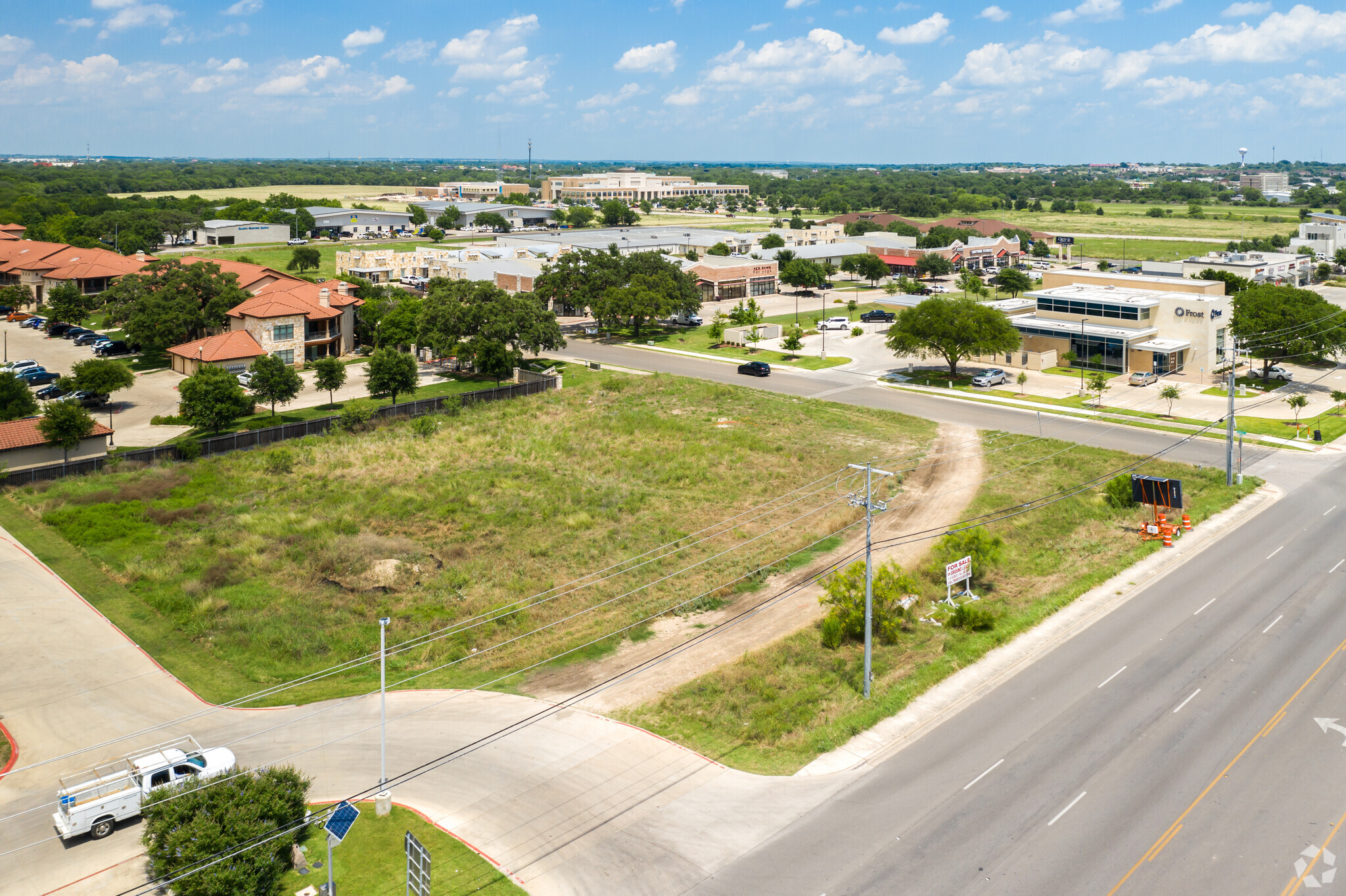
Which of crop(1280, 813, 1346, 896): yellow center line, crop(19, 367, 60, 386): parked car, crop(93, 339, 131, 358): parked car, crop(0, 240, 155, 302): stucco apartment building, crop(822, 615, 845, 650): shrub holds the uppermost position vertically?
crop(0, 240, 155, 302): stucco apartment building

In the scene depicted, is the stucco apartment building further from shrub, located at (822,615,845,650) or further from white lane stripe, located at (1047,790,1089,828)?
white lane stripe, located at (1047,790,1089,828)

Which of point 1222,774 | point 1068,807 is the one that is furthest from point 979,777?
point 1222,774

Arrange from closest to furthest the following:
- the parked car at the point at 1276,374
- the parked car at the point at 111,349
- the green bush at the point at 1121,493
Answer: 1. the green bush at the point at 1121,493
2. the parked car at the point at 1276,374
3. the parked car at the point at 111,349

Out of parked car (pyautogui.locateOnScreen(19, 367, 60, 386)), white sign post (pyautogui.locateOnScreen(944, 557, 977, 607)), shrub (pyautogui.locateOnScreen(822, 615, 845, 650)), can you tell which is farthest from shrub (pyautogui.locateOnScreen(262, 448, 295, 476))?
white sign post (pyautogui.locateOnScreen(944, 557, 977, 607))

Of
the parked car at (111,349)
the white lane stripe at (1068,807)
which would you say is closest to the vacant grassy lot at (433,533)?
the white lane stripe at (1068,807)

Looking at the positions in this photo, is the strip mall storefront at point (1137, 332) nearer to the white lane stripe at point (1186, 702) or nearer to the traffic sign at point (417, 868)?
the white lane stripe at point (1186, 702)

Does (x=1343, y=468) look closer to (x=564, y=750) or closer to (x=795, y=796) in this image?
(x=795, y=796)

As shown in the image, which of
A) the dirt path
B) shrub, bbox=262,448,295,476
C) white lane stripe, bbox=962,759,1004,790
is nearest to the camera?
white lane stripe, bbox=962,759,1004,790

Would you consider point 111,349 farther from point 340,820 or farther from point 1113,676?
point 1113,676
